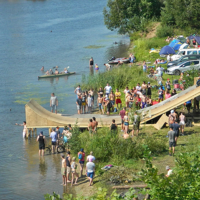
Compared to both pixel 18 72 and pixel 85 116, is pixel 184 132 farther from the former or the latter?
pixel 18 72

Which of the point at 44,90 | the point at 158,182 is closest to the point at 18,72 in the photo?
the point at 44,90

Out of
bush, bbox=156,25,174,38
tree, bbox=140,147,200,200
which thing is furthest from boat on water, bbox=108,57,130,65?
tree, bbox=140,147,200,200

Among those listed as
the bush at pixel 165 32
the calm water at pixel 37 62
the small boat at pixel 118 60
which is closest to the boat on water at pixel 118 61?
the small boat at pixel 118 60

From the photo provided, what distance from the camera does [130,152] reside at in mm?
19172

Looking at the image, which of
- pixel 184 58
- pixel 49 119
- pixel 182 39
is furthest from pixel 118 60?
pixel 49 119

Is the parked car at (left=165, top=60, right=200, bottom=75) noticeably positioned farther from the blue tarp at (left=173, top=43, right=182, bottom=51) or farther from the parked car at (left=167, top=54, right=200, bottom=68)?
the blue tarp at (left=173, top=43, right=182, bottom=51)

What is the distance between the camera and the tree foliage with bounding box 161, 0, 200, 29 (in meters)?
49.8

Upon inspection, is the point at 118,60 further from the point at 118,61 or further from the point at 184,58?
the point at 184,58

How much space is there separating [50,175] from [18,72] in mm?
27911

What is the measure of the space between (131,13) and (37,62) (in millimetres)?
14286

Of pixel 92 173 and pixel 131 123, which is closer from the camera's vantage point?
pixel 92 173

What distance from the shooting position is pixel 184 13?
50562mm

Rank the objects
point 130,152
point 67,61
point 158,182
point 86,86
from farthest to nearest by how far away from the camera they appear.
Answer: point 67,61 → point 86,86 → point 130,152 → point 158,182

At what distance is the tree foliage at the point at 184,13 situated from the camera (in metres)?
49.8
